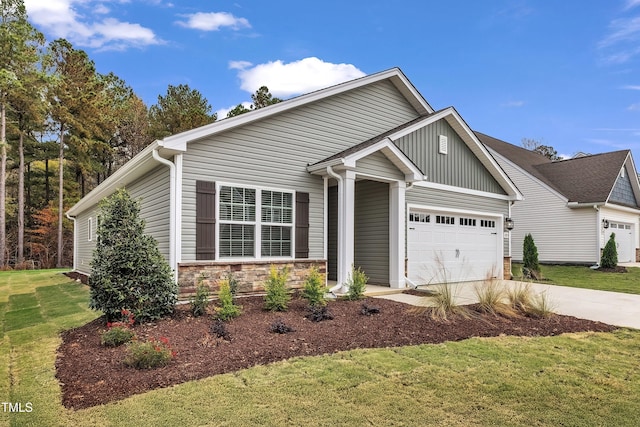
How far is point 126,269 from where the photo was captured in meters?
6.25

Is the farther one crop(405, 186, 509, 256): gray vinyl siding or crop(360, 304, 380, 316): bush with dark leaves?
crop(405, 186, 509, 256): gray vinyl siding

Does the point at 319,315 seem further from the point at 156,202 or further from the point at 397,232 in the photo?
the point at 156,202

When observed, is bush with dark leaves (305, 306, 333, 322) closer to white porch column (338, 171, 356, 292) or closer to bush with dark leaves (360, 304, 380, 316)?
bush with dark leaves (360, 304, 380, 316)

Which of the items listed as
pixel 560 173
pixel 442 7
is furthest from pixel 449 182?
pixel 560 173

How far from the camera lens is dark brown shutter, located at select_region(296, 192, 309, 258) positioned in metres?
9.25

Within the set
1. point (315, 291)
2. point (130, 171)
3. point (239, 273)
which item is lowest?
point (315, 291)

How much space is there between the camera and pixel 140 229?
21.3 ft

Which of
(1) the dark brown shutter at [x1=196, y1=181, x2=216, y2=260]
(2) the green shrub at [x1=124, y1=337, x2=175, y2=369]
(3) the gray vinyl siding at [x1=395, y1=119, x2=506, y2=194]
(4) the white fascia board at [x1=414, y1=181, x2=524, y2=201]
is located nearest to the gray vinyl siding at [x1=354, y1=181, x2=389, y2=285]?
(4) the white fascia board at [x1=414, y1=181, x2=524, y2=201]

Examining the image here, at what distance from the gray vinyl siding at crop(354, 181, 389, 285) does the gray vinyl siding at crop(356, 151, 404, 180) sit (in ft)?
2.25

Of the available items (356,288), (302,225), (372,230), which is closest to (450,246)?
(372,230)

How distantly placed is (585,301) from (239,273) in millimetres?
7691

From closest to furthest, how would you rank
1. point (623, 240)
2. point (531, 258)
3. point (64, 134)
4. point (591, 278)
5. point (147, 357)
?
point (147, 357)
point (591, 278)
point (531, 258)
point (623, 240)
point (64, 134)

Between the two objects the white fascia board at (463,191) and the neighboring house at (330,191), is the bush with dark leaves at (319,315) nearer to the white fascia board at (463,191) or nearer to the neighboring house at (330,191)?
the neighboring house at (330,191)

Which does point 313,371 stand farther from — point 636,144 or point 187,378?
point 636,144
